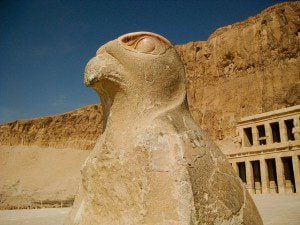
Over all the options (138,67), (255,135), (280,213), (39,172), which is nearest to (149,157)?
(138,67)

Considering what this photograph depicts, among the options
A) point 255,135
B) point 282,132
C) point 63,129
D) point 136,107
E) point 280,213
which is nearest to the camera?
point 136,107

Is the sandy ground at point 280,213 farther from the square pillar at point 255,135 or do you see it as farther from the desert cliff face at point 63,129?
the desert cliff face at point 63,129

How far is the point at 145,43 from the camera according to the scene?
3.93 m

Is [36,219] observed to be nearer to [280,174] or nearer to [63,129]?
[280,174]

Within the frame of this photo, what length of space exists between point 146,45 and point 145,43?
3 centimetres

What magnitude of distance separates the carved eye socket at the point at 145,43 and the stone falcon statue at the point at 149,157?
1 centimetres

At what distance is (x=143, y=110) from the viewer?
381 centimetres

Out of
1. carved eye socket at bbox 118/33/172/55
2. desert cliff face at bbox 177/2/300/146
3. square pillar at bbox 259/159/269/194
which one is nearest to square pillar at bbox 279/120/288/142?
square pillar at bbox 259/159/269/194

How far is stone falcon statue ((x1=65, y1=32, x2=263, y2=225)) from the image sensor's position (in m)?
3.27

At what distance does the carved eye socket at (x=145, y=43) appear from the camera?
3.93 metres

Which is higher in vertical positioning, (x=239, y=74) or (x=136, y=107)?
(x=239, y=74)

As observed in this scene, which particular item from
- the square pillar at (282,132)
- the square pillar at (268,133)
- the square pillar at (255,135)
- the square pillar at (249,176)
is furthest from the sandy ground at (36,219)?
the square pillar at (255,135)

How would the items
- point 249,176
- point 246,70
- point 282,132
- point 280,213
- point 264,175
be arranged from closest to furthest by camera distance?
1. point 280,213
2. point 264,175
3. point 249,176
4. point 282,132
5. point 246,70

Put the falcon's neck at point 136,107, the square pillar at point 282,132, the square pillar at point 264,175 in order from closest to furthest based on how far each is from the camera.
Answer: the falcon's neck at point 136,107
the square pillar at point 264,175
the square pillar at point 282,132
